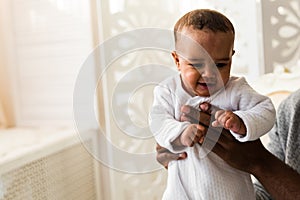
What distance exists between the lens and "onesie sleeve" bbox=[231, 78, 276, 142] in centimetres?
79

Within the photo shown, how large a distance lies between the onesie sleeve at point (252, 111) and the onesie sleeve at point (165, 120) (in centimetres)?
10

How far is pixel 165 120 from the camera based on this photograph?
863mm

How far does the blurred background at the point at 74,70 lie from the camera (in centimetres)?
174

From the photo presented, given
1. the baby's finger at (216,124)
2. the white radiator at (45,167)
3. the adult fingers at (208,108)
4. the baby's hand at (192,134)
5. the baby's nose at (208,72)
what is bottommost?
the white radiator at (45,167)

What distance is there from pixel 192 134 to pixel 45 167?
1.09 meters

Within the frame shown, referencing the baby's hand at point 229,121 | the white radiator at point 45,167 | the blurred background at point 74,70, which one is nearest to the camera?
the baby's hand at point 229,121

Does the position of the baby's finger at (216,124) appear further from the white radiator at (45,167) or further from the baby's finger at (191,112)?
the white radiator at (45,167)

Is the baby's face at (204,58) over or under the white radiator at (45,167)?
over

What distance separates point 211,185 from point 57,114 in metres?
1.43

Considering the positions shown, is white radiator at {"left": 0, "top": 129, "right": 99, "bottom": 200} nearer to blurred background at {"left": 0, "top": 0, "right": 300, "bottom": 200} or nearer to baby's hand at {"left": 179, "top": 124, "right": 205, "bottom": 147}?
blurred background at {"left": 0, "top": 0, "right": 300, "bottom": 200}

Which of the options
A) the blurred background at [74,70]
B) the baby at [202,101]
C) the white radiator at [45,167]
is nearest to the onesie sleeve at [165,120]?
the baby at [202,101]

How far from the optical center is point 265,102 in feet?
2.75

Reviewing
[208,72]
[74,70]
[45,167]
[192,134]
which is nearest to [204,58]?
[208,72]

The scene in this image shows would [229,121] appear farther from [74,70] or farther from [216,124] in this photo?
[74,70]
